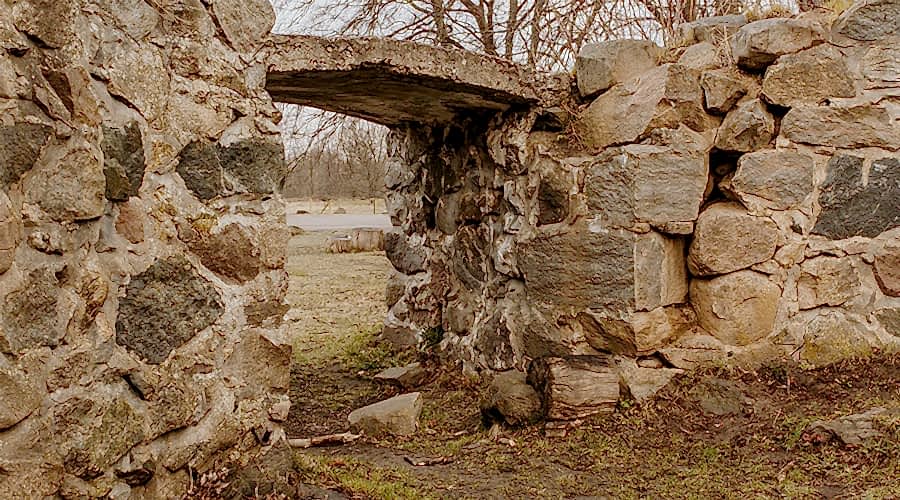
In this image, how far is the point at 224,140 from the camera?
8.16 feet

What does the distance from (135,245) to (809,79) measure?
2.84 meters

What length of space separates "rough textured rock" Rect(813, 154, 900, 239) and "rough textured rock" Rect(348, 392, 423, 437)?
200 cm

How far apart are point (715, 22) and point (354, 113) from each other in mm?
1917

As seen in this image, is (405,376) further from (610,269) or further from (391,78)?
(391,78)

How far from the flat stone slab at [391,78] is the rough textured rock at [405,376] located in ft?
4.85

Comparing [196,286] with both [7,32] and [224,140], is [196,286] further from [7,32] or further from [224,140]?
[7,32]

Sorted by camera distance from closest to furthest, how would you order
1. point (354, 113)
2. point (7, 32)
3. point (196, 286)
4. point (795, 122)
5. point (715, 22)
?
point (7, 32) → point (196, 286) → point (795, 122) → point (715, 22) → point (354, 113)

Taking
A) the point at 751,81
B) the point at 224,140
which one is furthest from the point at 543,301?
the point at 224,140

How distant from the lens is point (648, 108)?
12.0 feet

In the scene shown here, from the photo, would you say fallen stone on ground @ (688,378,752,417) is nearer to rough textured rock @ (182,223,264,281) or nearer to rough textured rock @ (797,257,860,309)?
rough textured rock @ (797,257,860,309)

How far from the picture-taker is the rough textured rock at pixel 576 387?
3525 mm

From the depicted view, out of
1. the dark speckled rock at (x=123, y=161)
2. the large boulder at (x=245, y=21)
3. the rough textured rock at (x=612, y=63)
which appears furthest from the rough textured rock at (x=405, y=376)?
the dark speckled rock at (x=123, y=161)

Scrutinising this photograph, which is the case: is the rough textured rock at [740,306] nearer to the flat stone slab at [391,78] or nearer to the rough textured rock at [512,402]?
the rough textured rock at [512,402]

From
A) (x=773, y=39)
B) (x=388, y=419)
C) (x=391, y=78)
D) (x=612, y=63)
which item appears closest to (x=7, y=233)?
(x=391, y=78)
